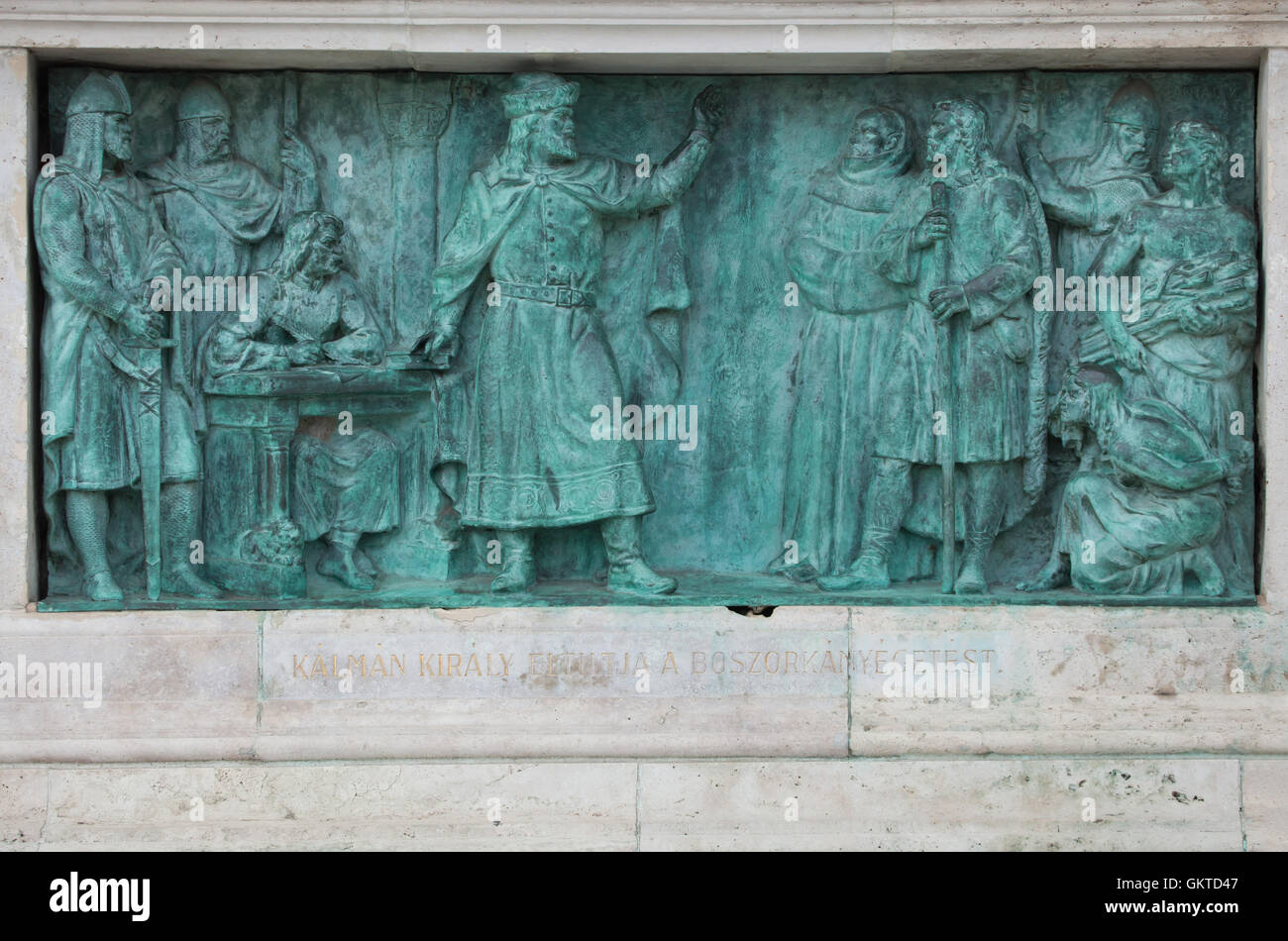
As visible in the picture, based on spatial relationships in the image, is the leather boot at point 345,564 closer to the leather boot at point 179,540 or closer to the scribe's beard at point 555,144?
the leather boot at point 179,540

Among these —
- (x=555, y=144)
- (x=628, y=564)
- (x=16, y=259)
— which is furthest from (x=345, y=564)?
(x=555, y=144)

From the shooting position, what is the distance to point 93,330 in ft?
27.1

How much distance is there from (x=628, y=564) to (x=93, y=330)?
2.48 metres

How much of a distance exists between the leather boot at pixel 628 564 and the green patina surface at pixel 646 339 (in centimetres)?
1

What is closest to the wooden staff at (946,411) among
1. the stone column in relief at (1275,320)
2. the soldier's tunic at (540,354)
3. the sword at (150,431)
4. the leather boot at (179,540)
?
the soldier's tunic at (540,354)

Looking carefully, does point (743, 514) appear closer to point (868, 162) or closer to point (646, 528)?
point (646, 528)

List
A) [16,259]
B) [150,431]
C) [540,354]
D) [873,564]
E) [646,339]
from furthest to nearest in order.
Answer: [646,339], [873,564], [540,354], [150,431], [16,259]

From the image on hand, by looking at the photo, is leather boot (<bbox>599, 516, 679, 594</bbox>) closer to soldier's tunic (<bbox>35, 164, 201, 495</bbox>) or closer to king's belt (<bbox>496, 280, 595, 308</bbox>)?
king's belt (<bbox>496, 280, 595, 308</bbox>)

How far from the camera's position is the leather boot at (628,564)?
27.8ft

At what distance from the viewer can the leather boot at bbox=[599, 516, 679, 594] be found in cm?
847

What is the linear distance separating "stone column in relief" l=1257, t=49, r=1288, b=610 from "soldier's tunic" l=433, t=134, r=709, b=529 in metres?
2.38

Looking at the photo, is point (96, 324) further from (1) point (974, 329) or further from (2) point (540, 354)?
(1) point (974, 329)

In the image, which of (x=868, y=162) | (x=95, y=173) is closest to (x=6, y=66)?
(x=95, y=173)

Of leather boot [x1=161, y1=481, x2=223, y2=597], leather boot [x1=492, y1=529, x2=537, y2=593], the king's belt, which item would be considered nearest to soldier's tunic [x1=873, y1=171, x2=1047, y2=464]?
the king's belt
